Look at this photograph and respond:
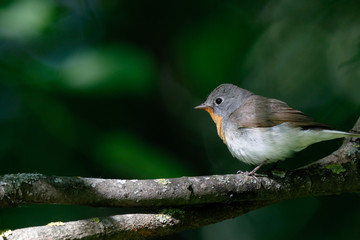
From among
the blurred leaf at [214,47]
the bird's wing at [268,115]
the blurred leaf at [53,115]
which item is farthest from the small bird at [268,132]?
the blurred leaf at [53,115]

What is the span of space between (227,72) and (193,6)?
107cm

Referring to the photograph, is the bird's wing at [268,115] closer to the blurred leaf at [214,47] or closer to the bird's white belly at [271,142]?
the bird's white belly at [271,142]

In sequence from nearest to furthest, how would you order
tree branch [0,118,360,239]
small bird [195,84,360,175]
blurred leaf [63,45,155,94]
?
tree branch [0,118,360,239], blurred leaf [63,45,155,94], small bird [195,84,360,175]

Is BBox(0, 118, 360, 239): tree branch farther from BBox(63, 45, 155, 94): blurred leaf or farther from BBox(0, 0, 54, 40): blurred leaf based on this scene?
BBox(0, 0, 54, 40): blurred leaf

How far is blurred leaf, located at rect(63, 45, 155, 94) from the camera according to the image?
339 centimetres

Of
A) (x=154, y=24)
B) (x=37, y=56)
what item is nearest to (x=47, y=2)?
(x=37, y=56)

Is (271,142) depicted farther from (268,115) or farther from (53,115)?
(53,115)

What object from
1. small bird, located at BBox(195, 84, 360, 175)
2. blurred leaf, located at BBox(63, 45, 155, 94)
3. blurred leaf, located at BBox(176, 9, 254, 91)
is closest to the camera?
blurred leaf, located at BBox(63, 45, 155, 94)

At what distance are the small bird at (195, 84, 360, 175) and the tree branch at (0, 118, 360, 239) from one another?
28cm

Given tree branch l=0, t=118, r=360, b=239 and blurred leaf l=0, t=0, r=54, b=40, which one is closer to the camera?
tree branch l=0, t=118, r=360, b=239

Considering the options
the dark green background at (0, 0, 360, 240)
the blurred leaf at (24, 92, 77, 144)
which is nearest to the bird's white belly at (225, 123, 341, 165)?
the dark green background at (0, 0, 360, 240)

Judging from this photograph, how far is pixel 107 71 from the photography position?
350cm

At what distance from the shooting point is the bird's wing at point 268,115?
3.61m

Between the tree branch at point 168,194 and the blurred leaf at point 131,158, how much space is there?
2.34 feet
